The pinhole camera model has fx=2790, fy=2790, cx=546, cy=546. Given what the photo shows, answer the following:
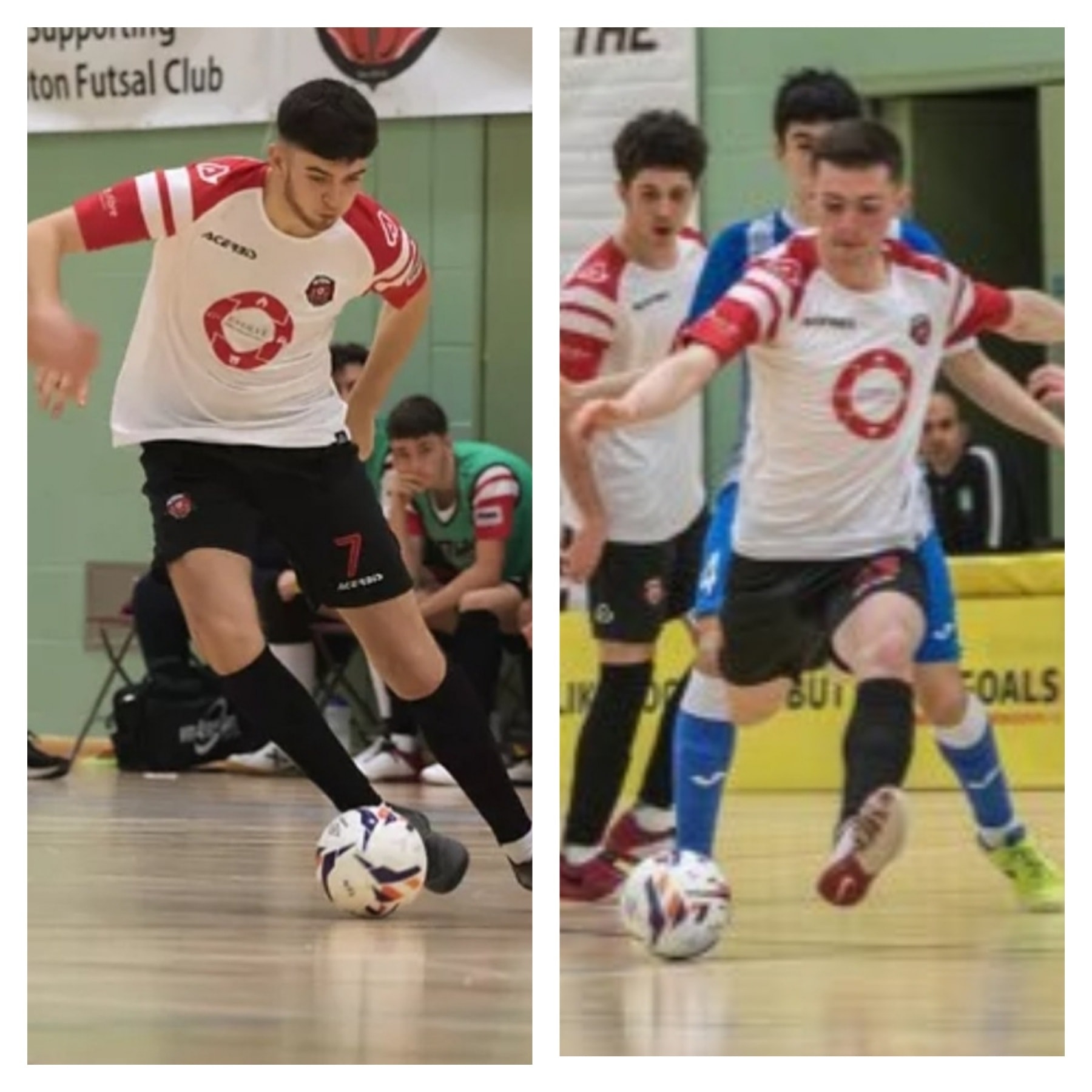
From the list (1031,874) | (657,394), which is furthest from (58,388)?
(1031,874)

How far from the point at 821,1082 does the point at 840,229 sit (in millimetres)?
1312

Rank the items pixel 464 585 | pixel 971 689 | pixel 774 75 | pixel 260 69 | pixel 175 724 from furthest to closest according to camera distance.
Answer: pixel 260 69, pixel 175 724, pixel 464 585, pixel 971 689, pixel 774 75

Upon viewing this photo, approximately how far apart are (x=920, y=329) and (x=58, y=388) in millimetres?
1216

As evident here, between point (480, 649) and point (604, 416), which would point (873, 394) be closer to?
point (604, 416)

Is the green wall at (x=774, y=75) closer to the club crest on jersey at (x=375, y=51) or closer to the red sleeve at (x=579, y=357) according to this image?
the red sleeve at (x=579, y=357)

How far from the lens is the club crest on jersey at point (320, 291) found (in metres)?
3.97

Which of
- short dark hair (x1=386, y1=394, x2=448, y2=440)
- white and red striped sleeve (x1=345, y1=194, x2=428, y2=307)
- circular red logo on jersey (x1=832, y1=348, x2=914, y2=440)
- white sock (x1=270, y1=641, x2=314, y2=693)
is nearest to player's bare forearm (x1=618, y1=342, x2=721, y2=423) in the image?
circular red logo on jersey (x1=832, y1=348, x2=914, y2=440)

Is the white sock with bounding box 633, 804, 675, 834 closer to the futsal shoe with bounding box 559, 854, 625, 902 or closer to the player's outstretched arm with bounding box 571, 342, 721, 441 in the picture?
the futsal shoe with bounding box 559, 854, 625, 902

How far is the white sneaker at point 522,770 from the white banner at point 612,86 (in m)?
1.36

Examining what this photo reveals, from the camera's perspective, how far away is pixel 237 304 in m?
3.96

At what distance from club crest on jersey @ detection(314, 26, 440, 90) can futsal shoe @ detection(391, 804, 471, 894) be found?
2.83 meters

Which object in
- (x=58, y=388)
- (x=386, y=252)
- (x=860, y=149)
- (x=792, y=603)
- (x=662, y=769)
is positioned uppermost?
(x=860, y=149)

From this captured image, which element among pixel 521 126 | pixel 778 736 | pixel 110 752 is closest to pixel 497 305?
pixel 521 126

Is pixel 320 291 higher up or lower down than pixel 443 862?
higher up
